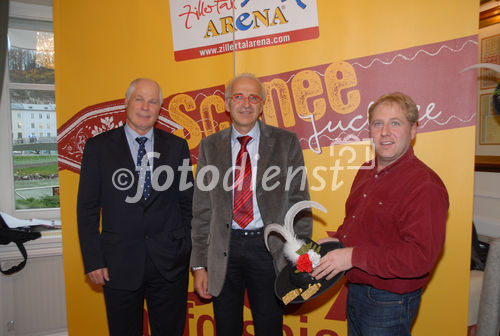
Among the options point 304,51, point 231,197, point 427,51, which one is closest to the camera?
point 231,197

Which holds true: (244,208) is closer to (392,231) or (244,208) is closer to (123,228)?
(123,228)

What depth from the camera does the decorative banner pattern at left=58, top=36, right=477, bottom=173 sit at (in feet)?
6.81

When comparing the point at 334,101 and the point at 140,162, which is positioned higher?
the point at 334,101

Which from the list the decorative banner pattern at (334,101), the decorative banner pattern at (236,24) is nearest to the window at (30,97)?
the decorative banner pattern at (334,101)

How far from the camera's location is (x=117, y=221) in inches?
77.9

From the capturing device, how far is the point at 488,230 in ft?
9.81

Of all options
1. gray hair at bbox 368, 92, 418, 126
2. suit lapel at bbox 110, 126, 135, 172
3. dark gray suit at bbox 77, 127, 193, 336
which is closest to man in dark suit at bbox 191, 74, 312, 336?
dark gray suit at bbox 77, 127, 193, 336

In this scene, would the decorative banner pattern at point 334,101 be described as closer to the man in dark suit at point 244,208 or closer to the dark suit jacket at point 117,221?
the man in dark suit at point 244,208

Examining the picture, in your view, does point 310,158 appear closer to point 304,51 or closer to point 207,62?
point 304,51

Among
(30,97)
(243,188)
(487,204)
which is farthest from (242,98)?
(30,97)

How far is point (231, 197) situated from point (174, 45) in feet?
4.68

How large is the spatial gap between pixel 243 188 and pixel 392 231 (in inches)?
35.4

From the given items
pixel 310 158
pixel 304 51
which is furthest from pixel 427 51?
pixel 310 158

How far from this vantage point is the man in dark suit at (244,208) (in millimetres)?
1914
